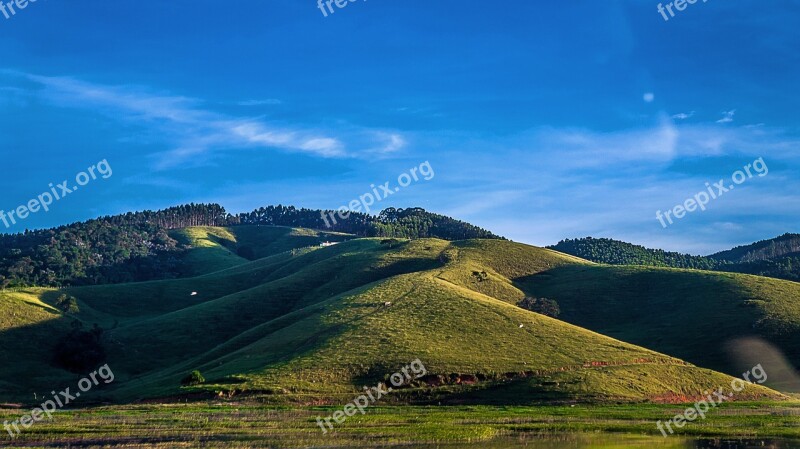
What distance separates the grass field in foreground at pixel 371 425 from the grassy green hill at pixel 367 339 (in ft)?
36.8

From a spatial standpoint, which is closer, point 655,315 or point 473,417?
point 473,417

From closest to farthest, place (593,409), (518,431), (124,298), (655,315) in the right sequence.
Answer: (518,431) → (593,409) → (655,315) → (124,298)

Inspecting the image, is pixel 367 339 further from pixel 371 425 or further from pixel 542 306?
pixel 542 306

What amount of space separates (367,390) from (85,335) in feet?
217

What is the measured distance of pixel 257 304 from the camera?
500 ft

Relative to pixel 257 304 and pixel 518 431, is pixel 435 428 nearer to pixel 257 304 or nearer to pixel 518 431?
pixel 518 431

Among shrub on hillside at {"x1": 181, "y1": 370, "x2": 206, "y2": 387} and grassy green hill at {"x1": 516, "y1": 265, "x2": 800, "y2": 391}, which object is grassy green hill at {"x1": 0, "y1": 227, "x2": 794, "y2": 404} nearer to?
grassy green hill at {"x1": 516, "y1": 265, "x2": 800, "y2": 391}

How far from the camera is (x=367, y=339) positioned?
4001 inches

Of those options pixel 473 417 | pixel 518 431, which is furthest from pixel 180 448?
pixel 473 417

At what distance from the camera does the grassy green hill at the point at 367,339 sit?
8706cm
